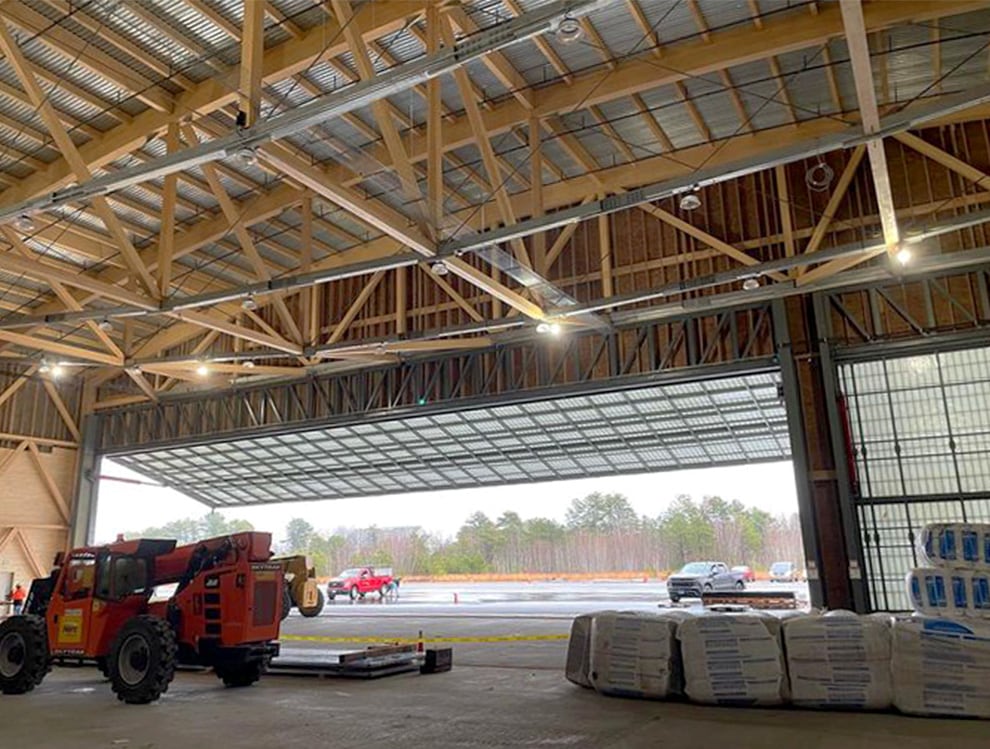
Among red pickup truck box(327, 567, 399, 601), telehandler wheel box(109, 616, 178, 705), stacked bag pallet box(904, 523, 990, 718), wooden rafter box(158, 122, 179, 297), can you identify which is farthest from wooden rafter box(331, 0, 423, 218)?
red pickup truck box(327, 567, 399, 601)

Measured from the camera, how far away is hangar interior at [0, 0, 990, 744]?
10961mm

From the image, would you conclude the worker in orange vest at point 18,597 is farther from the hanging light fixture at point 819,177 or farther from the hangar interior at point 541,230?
the hanging light fixture at point 819,177

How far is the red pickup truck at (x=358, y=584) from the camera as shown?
3522 centimetres

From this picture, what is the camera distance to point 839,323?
53.3 feet

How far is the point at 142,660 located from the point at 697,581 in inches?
839

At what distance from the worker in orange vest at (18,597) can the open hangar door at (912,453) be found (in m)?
21.5

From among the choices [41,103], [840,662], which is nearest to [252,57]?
[41,103]

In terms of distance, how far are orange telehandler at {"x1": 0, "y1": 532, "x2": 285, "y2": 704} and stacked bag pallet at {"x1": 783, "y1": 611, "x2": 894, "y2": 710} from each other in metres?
6.78

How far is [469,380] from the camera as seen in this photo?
20.5 metres

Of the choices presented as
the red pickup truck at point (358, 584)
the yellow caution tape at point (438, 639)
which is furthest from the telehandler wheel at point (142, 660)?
the red pickup truck at point (358, 584)

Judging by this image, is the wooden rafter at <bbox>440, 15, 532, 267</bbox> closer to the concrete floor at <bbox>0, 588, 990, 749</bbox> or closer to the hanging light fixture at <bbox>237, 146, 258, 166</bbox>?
the hanging light fixture at <bbox>237, 146, 258, 166</bbox>

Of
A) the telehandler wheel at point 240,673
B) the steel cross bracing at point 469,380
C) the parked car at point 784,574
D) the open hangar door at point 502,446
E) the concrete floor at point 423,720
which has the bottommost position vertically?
the parked car at point 784,574

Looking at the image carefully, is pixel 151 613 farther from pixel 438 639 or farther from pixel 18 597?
pixel 18 597

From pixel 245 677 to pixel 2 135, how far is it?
10.8 metres
